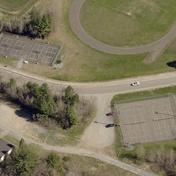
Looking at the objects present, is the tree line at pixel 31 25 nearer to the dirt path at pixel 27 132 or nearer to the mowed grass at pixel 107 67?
the mowed grass at pixel 107 67

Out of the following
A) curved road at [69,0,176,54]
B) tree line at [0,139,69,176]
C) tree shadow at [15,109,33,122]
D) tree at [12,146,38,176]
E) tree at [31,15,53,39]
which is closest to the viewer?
tree at [12,146,38,176]

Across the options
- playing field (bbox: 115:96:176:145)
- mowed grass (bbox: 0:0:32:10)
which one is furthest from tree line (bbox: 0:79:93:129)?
mowed grass (bbox: 0:0:32:10)

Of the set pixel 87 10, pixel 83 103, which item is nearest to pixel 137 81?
pixel 83 103

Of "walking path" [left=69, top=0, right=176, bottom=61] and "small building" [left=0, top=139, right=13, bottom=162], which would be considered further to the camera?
"walking path" [left=69, top=0, right=176, bottom=61]

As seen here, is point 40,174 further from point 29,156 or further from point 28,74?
point 28,74

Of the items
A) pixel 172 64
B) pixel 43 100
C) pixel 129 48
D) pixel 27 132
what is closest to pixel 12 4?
pixel 129 48

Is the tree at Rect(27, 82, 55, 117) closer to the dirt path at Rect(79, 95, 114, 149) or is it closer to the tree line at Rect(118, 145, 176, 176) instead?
the dirt path at Rect(79, 95, 114, 149)
